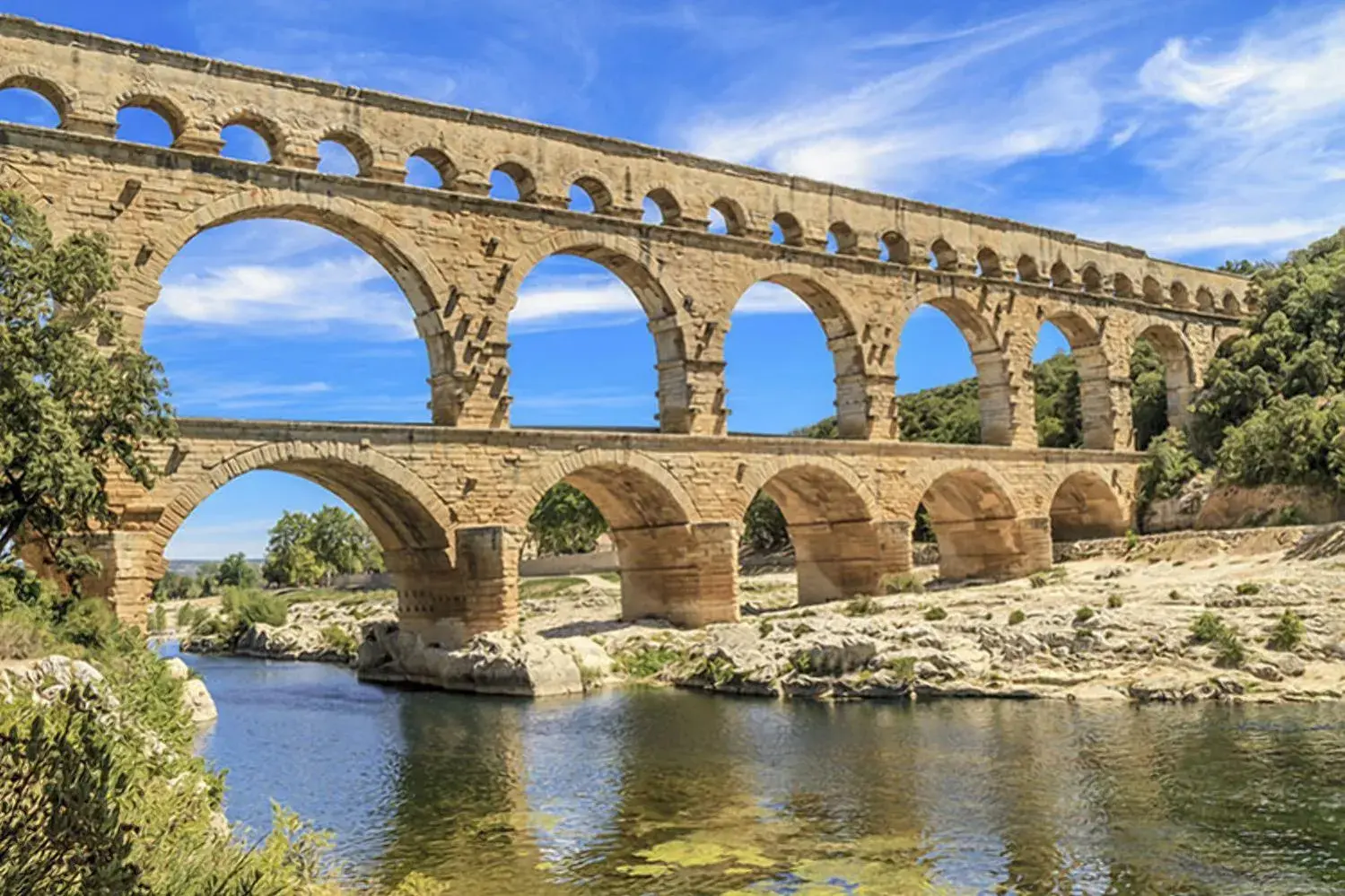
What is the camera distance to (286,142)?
24.6 m

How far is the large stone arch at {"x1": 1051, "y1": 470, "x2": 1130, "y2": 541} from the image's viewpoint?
38.5m

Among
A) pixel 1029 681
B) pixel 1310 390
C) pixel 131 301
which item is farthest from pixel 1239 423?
pixel 131 301

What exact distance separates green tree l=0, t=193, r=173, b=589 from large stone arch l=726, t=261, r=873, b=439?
17076 mm

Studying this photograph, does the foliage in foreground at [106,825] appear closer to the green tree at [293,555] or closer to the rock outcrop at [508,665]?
the rock outcrop at [508,665]

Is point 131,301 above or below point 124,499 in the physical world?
above

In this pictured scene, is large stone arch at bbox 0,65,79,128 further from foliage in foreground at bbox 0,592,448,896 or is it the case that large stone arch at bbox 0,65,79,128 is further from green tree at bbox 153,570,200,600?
green tree at bbox 153,570,200,600

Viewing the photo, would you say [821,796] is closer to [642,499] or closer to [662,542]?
[662,542]

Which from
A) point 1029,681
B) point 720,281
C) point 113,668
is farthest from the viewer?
point 720,281

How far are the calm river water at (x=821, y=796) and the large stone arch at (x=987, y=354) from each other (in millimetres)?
17640

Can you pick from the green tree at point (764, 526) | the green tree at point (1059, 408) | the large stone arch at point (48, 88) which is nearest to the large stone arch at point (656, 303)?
the large stone arch at point (48, 88)

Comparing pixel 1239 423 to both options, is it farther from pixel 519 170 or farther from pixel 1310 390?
pixel 519 170

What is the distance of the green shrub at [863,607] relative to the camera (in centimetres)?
2781

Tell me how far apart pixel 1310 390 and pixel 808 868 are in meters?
32.4

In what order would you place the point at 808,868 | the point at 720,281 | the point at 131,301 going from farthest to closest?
the point at 720,281 < the point at 131,301 < the point at 808,868
